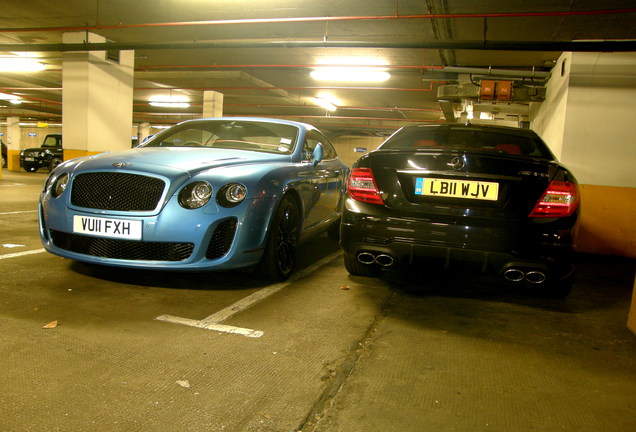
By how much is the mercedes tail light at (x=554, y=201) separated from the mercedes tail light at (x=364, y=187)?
3.13 feet

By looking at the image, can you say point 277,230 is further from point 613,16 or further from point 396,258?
point 613,16

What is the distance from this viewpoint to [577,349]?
2.49m

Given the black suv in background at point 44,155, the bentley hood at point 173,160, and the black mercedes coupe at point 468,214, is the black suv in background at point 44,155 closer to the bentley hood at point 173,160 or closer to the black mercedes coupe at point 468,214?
the bentley hood at point 173,160

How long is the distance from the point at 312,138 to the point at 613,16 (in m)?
5.33

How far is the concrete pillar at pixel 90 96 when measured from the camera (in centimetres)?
1033

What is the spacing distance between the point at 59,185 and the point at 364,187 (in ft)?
6.92

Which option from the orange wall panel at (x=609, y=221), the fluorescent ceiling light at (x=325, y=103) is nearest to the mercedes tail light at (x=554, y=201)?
the orange wall panel at (x=609, y=221)

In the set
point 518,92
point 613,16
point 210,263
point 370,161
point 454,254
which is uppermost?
point 613,16

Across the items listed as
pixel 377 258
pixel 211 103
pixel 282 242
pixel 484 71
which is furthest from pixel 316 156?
pixel 211 103

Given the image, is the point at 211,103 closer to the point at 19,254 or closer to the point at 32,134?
the point at 19,254

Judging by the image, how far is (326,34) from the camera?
8.24 metres

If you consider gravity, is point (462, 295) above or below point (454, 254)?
below

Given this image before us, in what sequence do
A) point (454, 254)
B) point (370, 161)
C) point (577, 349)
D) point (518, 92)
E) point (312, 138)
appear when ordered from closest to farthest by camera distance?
point (577, 349), point (454, 254), point (370, 161), point (312, 138), point (518, 92)

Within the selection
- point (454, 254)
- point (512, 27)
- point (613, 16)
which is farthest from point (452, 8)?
point (454, 254)
